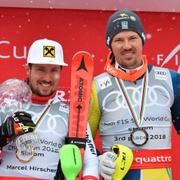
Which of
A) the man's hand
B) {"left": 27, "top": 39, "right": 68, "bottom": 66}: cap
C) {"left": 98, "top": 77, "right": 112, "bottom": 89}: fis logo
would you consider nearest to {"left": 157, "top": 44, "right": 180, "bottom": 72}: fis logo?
{"left": 98, "top": 77, "right": 112, "bottom": 89}: fis logo

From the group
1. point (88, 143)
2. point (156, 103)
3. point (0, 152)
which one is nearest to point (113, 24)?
point (156, 103)

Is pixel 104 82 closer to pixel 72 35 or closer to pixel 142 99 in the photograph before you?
pixel 142 99

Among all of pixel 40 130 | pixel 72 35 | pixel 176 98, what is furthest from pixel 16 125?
pixel 72 35

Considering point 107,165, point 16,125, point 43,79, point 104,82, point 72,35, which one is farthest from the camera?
point 72,35

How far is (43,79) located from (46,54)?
135 mm

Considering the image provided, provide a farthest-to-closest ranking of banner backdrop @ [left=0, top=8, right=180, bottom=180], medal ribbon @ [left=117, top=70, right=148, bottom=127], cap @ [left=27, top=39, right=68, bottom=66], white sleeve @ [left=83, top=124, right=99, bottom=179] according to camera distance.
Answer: banner backdrop @ [left=0, top=8, right=180, bottom=180]
medal ribbon @ [left=117, top=70, right=148, bottom=127]
cap @ [left=27, top=39, right=68, bottom=66]
white sleeve @ [left=83, top=124, right=99, bottom=179]

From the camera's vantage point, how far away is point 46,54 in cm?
305

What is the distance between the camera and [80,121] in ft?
9.93

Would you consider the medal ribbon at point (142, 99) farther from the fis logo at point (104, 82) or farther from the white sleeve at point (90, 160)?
the white sleeve at point (90, 160)

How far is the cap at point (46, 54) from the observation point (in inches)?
119

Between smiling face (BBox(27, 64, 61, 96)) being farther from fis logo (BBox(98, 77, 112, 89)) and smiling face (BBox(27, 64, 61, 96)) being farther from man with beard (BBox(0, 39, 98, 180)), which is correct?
fis logo (BBox(98, 77, 112, 89))

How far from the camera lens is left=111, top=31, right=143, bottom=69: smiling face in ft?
10.4

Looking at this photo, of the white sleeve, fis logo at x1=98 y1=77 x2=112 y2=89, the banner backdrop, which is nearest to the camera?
the white sleeve

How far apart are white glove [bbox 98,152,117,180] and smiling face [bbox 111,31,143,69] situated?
0.56 m
